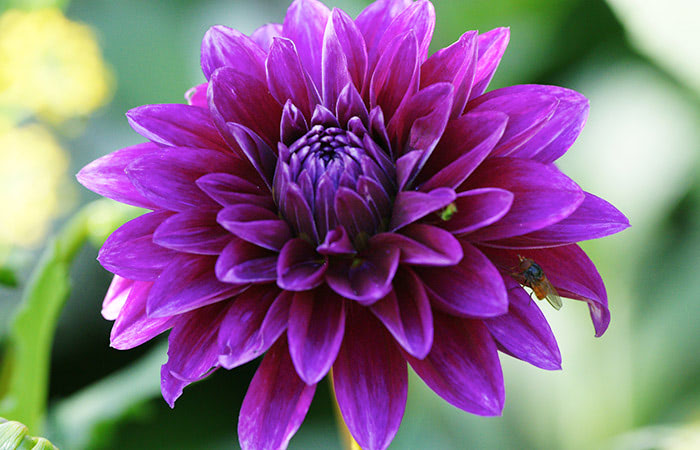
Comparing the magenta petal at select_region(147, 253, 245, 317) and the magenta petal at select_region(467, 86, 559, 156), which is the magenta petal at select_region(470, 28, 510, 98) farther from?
the magenta petal at select_region(147, 253, 245, 317)

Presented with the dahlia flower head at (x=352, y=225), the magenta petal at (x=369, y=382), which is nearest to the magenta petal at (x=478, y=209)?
the dahlia flower head at (x=352, y=225)

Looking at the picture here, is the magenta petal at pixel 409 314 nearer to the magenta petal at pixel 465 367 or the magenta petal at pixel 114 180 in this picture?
the magenta petal at pixel 465 367

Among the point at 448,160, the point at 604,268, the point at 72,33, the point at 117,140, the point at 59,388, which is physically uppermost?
the point at 448,160

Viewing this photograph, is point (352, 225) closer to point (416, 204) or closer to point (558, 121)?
point (416, 204)

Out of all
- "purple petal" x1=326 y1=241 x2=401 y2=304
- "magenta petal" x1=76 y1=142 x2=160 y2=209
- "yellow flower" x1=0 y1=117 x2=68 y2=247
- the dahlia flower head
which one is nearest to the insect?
the dahlia flower head

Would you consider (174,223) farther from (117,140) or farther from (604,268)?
(117,140)

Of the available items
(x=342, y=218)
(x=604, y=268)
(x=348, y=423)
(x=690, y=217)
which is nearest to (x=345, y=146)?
(x=342, y=218)

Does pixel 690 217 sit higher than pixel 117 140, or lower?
higher

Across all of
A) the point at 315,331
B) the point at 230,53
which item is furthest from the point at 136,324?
the point at 230,53
